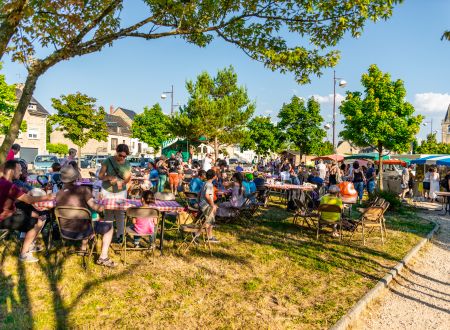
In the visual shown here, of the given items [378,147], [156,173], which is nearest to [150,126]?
[378,147]

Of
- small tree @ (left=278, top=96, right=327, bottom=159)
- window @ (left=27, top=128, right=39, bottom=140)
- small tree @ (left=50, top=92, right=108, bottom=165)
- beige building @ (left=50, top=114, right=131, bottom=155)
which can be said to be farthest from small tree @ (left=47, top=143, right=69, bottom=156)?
small tree @ (left=278, top=96, right=327, bottom=159)

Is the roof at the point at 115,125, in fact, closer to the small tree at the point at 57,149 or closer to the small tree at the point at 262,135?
→ the small tree at the point at 57,149

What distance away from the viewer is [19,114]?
18.3 feet

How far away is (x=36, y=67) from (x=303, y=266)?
5.25 metres

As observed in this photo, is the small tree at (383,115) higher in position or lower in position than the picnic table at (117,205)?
higher

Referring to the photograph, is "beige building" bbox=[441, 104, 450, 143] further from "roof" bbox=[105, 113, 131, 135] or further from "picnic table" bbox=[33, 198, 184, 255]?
"picnic table" bbox=[33, 198, 184, 255]

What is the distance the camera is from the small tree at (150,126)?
5160cm

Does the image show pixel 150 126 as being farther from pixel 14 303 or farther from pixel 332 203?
pixel 14 303

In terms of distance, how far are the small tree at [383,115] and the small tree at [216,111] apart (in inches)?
548

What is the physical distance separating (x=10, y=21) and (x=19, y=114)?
132 cm

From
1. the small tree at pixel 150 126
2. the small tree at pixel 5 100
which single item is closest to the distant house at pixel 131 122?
the small tree at pixel 150 126

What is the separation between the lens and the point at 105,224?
17.7 feet

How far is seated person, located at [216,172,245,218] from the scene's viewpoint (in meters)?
8.20

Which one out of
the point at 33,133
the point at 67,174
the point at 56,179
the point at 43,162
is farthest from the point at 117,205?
the point at 33,133
